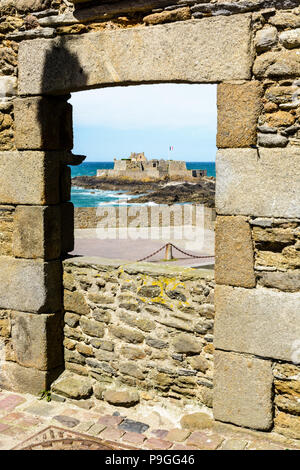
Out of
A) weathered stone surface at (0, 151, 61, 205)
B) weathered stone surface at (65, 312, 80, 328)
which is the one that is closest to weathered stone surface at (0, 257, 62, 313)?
weathered stone surface at (65, 312, 80, 328)

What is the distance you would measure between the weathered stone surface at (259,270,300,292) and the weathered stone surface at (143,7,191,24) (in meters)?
2.13

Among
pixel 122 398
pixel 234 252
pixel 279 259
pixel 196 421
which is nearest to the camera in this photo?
pixel 279 259

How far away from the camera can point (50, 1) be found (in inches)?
175

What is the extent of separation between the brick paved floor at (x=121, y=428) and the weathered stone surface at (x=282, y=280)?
118cm

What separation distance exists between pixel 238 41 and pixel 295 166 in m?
1.03

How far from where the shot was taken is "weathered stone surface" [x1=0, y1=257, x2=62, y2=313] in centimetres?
469

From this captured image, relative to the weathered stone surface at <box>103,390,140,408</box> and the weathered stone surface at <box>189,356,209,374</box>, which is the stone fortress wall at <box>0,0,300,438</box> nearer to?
the weathered stone surface at <box>189,356,209,374</box>

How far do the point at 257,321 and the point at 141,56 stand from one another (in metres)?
2.34

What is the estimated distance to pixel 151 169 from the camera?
6406cm

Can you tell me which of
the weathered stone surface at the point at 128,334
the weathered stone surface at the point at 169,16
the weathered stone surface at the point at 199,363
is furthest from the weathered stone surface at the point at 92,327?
the weathered stone surface at the point at 169,16

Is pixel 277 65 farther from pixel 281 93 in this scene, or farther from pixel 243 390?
pixel 243 390

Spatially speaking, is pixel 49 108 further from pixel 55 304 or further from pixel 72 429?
pixel 72 429

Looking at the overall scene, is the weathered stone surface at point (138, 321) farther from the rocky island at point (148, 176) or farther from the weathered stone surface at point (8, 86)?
the rocky island at point (148, 176)

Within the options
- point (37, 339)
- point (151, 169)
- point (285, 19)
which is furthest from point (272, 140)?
point (151, 169)
